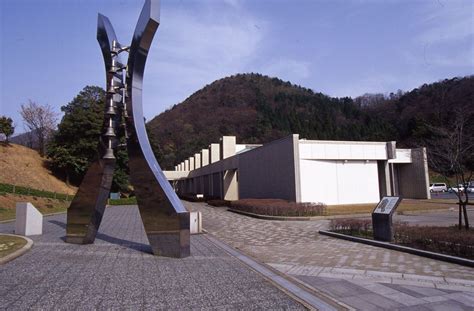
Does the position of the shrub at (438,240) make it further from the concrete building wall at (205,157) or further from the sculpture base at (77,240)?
the concrete building wall at (205,157)

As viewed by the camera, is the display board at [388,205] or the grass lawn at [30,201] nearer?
the display board at [388,205]

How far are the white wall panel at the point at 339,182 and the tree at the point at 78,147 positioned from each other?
25.4 meters

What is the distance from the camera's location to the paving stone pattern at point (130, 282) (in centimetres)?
486

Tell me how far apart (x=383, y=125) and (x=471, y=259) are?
6499 centimetres

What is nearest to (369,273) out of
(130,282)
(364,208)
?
(130,282)

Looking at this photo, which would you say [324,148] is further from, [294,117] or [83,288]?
[294,117]

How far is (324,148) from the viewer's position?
24.8 metres

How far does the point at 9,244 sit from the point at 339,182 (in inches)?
799

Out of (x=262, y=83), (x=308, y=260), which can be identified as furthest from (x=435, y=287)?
(x=262, y=83)

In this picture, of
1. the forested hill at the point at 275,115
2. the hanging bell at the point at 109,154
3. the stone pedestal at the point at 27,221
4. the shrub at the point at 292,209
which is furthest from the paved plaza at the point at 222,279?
the forested hill at the point at 275,115

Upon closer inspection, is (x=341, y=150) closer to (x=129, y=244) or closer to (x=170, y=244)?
(x=129, y=244)

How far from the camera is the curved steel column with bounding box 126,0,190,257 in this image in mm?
8062

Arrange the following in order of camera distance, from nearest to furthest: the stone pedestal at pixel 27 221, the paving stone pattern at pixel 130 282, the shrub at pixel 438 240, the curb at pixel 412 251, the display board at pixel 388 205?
the paving stone pattern at pixel 130 282 < the curb at pixel 412 251 < the shrub at pixel 438 240 < the display board at pixel 388 205 < the stone pedestal at pixel 27 221

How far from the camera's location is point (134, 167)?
8.93 m
